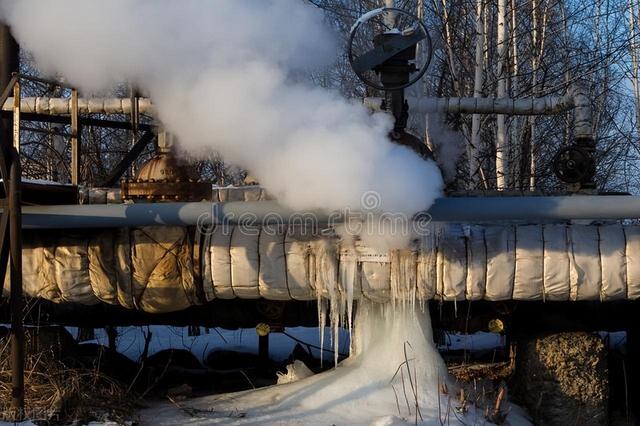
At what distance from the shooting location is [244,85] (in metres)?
4.47

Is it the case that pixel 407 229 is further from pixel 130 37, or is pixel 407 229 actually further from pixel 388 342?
pixel 130 37

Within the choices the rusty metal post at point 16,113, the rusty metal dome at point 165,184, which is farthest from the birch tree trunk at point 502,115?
the rusty metal post at point 16,113

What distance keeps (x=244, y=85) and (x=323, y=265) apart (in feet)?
4.07

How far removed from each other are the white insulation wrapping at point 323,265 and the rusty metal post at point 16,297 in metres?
0.79

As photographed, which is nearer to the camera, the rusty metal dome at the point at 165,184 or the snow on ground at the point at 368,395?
the snow on ground at the point at 368,395

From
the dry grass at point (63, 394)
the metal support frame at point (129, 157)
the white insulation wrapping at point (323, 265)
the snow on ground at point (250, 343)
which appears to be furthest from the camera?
the snow on ground at point (250, 343)

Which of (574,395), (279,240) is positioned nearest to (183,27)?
(279,240)

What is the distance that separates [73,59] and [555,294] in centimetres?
348

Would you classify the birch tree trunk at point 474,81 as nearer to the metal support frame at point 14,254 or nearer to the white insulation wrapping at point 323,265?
the white insulation wrapping at point 323,265

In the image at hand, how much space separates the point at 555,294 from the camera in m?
4.74

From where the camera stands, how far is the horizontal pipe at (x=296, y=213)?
448 cm

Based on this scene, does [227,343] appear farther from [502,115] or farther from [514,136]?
[514,136]

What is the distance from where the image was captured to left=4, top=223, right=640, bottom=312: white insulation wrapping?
15.4ft

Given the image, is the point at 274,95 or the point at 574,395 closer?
the point at 274,95
